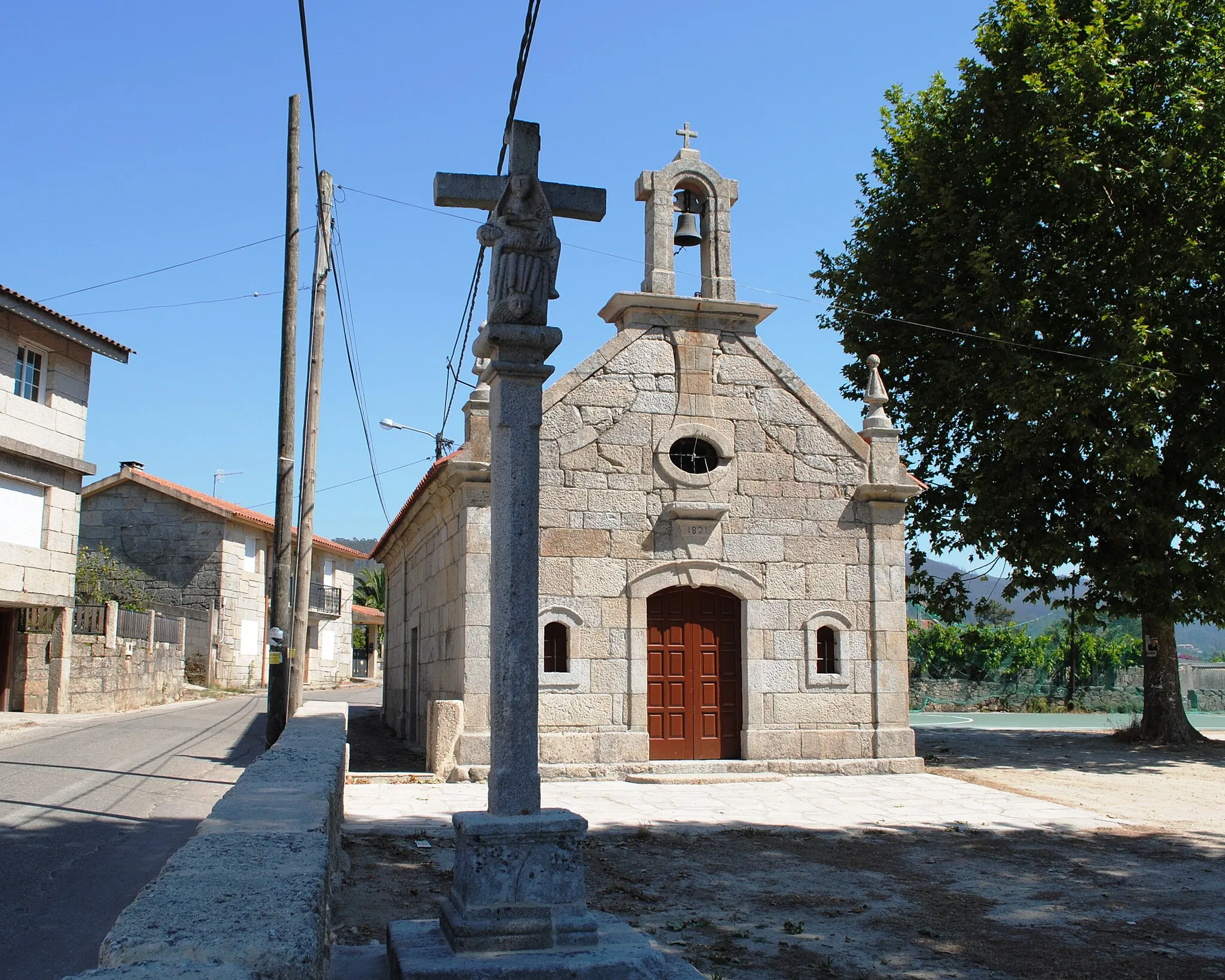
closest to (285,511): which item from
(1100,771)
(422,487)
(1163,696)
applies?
(422,487)

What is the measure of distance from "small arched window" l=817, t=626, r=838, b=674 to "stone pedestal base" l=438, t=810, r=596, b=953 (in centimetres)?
911

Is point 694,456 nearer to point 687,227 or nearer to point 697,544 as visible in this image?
point 697,544

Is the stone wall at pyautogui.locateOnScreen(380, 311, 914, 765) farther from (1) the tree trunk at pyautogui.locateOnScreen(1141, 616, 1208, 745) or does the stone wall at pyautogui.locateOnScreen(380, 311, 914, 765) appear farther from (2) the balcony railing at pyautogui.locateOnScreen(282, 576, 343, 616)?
(2) the balcony railing at pyautogui.locateOnScreen(282, 576, 343, 616)

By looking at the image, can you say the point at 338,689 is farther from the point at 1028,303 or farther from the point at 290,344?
the point at 1028,303

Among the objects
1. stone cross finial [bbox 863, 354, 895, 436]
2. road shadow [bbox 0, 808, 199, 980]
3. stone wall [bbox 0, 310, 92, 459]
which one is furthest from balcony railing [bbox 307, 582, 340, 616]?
road shadow [bbox 0, 808, 199, 980]

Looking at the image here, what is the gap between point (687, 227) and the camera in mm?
13211

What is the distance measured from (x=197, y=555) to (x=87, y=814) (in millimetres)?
23890

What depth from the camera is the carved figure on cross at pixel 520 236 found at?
4.80 meters

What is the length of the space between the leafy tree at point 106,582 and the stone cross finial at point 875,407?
18860mm

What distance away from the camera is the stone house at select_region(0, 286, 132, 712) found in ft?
61.7

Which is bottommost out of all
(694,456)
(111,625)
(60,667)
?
(60,667)

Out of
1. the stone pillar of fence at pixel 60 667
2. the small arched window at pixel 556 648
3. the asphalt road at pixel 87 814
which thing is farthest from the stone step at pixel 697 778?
the stone pillar of fence at pixel 60 667

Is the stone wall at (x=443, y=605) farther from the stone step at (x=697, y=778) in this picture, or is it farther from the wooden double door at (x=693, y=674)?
the wooden double door at (x=693, y=674)

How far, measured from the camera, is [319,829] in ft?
12.5
